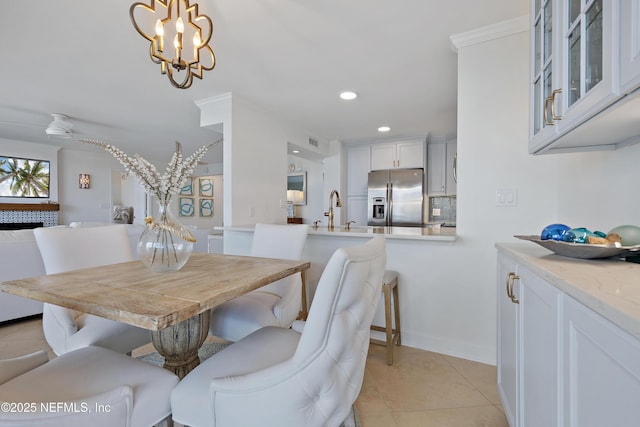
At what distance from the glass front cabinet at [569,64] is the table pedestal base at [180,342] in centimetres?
170

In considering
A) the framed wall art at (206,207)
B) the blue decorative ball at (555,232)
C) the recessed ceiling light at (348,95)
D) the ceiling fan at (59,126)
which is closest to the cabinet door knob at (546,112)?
the blue decorative ball at (555,232)

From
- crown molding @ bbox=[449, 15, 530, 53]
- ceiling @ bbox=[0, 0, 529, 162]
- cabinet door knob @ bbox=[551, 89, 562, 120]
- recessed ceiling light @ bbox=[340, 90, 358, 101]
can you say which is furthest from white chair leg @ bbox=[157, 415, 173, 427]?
recessed ceiling light @ bbox=[340, 90, 358, 101]

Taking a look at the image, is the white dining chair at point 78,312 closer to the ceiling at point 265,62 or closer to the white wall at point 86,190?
the ceiling at point 265,62

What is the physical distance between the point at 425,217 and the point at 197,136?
3979 millimetres

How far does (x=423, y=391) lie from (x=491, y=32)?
234 cm

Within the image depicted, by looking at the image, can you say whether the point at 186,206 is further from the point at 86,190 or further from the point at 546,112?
the point at 546,112

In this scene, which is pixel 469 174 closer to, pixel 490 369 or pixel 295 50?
pixel 490 369

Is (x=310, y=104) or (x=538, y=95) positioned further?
(x=310, y=104)

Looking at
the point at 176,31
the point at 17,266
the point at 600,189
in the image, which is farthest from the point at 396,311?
the point at 17,266

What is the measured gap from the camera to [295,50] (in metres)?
2.14

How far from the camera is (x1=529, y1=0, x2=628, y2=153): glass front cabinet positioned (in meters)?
0.81

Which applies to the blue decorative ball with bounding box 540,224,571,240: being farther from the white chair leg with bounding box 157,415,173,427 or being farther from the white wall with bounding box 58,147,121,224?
the white wall with bounding box 58,147,121,224

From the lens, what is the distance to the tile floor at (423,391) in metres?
1.46

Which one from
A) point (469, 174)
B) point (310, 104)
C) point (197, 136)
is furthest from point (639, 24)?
point (197, 136)
